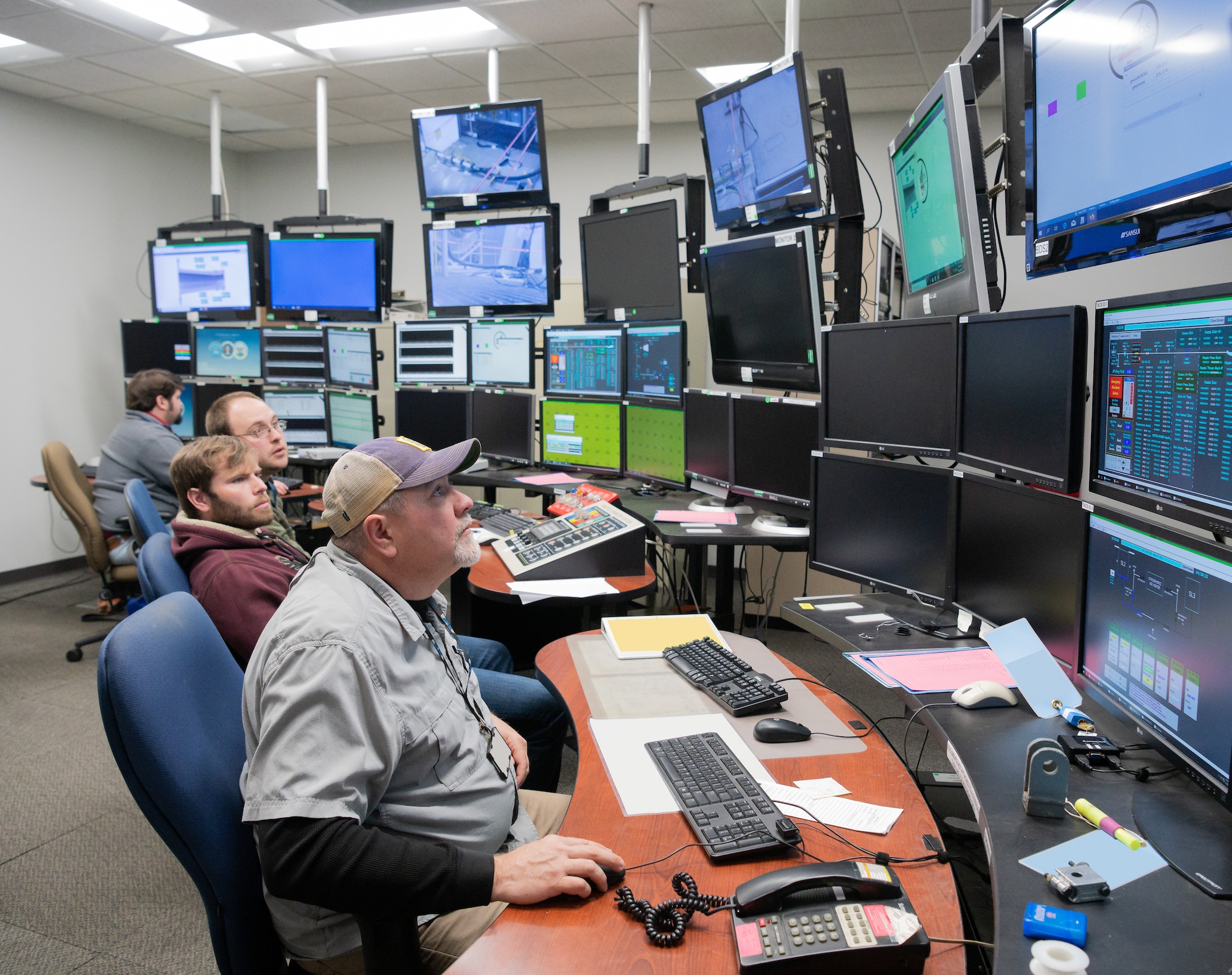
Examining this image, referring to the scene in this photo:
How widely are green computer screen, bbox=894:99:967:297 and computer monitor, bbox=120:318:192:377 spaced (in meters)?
4.46

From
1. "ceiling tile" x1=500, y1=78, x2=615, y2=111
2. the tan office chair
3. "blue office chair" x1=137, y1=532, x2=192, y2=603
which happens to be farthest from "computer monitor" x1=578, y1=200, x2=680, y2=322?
the tan office chair

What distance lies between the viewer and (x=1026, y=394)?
5.39 feet

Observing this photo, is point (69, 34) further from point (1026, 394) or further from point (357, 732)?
point (1026, 394)

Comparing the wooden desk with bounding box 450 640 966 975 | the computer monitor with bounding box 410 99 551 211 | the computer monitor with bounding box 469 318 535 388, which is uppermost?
the computer monitor with bounding box 410 99 551 211

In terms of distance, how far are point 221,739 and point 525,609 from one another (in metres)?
2.21

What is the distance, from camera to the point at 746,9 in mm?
4148

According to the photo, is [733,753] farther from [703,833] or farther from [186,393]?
[186,393]

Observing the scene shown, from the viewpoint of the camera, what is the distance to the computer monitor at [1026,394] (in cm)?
152

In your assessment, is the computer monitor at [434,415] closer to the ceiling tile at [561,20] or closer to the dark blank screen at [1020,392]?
the ceiling tile at [561,20]

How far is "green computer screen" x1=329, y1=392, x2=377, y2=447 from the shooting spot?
4613 millimetres

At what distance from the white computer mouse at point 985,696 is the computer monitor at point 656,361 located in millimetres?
2024

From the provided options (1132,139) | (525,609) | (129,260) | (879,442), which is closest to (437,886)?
(879,442)

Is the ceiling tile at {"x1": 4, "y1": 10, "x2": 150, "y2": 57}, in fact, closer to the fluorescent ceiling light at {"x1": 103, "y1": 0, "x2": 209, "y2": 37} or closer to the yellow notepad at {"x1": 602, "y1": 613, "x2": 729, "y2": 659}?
the fluorescent ceiling light at {"x1": 103, "y1": 0, "x2": 209, "y2": 37}

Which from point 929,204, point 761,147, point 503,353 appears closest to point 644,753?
point 929,204
